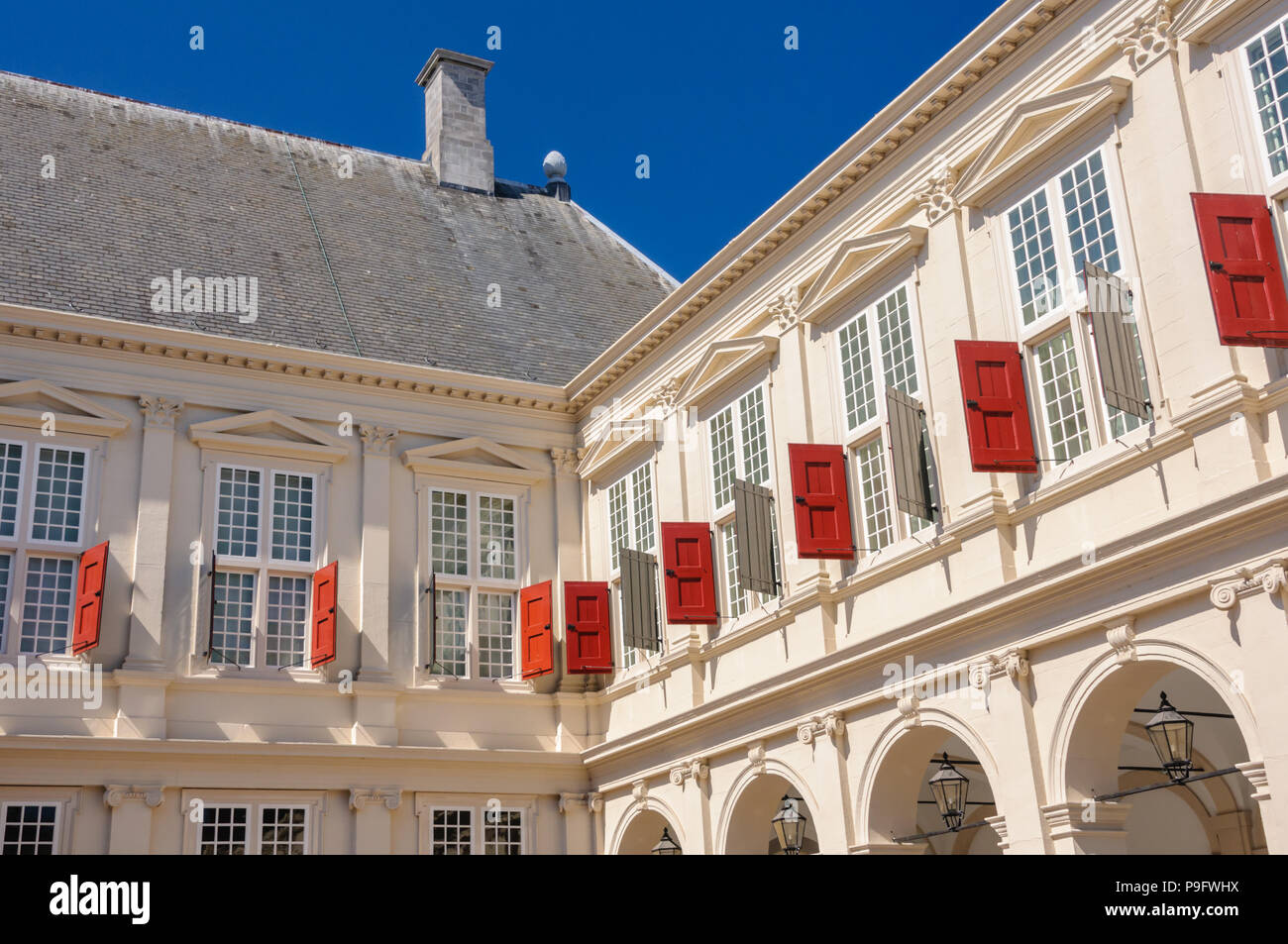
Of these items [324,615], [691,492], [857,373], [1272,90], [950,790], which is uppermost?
[1272,90]

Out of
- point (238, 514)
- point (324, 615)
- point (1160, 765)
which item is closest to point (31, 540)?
point (238, 514)

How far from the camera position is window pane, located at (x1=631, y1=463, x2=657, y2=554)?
18.3m

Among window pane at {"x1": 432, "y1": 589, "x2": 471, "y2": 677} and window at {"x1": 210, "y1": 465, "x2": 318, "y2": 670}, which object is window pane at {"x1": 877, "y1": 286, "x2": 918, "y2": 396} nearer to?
window pane at {"x1": 432, "y1": 589, "x2": 471, "y2": 677}

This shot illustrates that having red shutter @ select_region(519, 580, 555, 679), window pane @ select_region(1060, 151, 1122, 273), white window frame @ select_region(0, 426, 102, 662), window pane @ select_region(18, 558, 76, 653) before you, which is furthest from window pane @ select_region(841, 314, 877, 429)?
window pane @ select_region(18, 558, 76, 653)

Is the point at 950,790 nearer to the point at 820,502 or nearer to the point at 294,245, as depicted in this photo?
the point at 820,502

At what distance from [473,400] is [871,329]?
717 centimetres

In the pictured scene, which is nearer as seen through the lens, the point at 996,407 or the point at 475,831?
the point at 996,407

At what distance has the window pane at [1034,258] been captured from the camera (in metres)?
12.3

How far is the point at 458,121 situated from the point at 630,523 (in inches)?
453

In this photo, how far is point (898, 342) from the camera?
46.7 ft

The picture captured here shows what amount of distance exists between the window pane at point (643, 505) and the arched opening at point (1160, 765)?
6.52 m

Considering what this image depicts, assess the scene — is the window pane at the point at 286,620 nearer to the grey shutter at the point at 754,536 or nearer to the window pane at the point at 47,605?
the window pane at the point at 47,605

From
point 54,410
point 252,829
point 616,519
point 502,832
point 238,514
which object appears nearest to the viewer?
point 252,829
